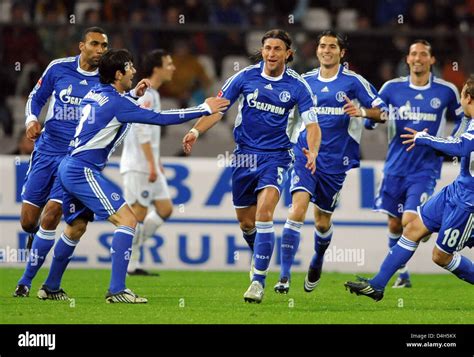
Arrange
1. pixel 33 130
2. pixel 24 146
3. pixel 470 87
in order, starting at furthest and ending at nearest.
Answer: pixel 24 146, pixel 33 130, pixel 470 87

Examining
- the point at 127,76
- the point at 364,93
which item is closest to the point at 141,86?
the point at 127,76

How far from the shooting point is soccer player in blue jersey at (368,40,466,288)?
12.4 metres

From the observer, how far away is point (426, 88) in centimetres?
1257

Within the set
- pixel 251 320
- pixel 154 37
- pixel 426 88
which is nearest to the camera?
pixel 251 320

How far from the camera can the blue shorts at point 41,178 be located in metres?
11.3

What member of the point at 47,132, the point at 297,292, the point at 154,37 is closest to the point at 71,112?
the point at 47,132

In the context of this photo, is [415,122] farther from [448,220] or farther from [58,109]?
[58,109]

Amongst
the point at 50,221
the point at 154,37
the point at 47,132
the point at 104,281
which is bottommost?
the point at 104,281

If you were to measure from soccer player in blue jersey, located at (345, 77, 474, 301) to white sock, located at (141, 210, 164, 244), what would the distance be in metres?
4.17

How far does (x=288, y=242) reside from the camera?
37.9 ft

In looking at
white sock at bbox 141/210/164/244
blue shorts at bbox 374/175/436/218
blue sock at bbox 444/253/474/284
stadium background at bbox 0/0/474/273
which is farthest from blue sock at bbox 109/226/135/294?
stadium background at bbox 0/0/474/273

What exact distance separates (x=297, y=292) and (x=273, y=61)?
2.47 metres

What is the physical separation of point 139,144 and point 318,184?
122 inches
